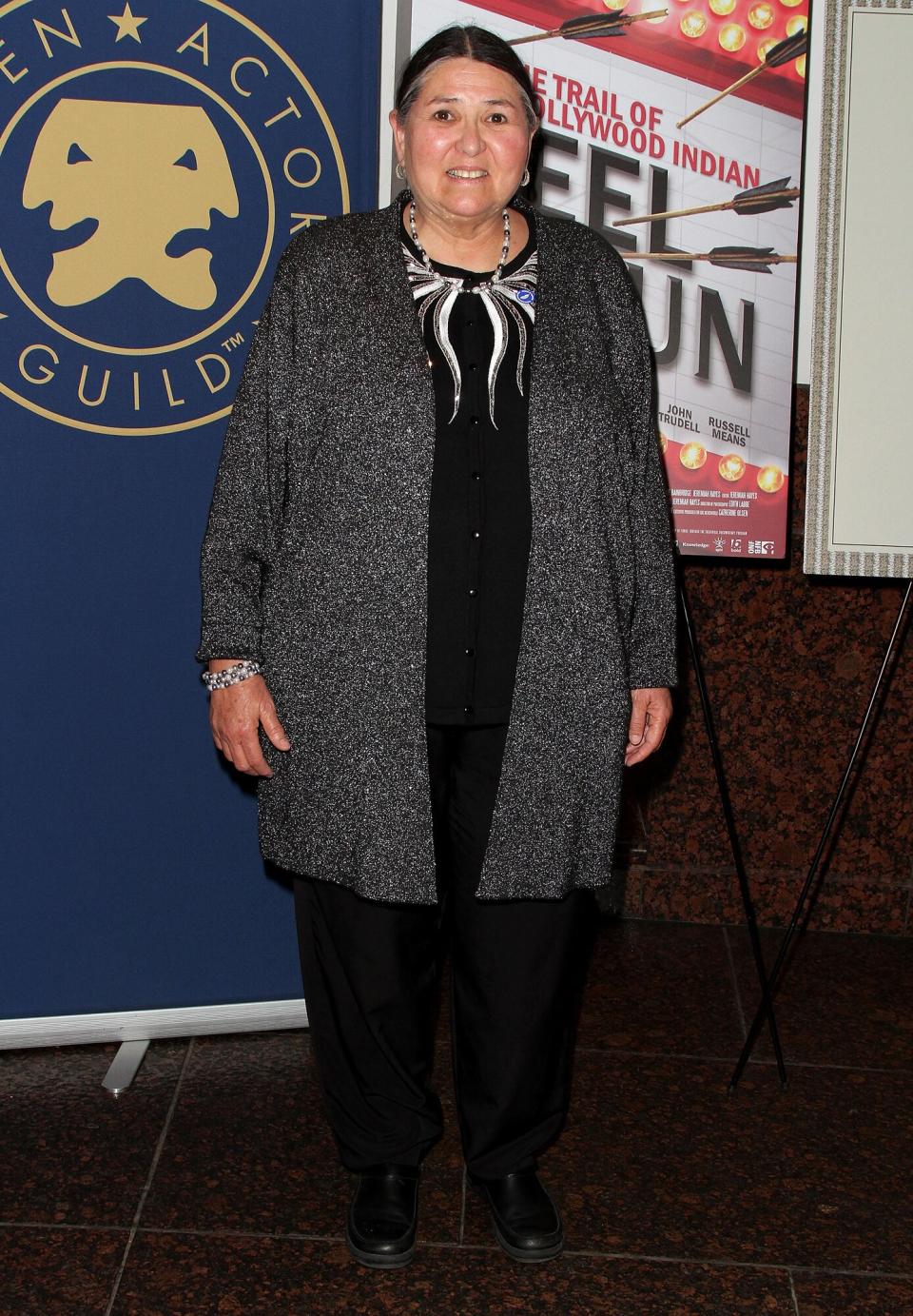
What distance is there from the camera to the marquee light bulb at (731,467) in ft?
7.98

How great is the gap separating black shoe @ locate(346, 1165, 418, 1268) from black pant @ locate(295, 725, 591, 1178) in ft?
0.08

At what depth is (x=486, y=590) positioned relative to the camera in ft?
5.75

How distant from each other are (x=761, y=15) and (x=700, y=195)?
1.02 feet

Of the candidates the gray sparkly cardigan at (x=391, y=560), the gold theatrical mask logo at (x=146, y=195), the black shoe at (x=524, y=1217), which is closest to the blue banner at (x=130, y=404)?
the gold theatrical mask logo at (x=146, y=195)

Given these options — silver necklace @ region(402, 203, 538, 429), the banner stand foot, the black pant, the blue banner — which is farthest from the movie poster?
the banner stand foot

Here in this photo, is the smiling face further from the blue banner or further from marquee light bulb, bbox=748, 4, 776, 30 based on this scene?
marquee light bulb, bbox=748, 4, 776, 30

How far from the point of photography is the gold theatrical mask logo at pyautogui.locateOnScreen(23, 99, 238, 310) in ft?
6.90

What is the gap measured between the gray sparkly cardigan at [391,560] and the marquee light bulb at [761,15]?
0.76m

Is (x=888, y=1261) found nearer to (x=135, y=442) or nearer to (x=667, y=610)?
(x=667, y=610)

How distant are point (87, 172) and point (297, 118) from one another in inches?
13.3

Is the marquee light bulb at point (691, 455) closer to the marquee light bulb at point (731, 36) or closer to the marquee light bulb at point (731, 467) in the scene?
the marquee light bulb at point (731, 467)

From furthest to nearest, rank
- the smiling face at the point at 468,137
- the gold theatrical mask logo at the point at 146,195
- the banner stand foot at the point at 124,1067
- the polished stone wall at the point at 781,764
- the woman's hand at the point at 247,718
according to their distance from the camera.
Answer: the polished stone wall at the point at 781,764
the banner stand foot at the point at 124,1067
the gold theatrical mask logo at the point at 146,195
the woman's hand at the point at 247,718
the smiling face at the point at 468,137

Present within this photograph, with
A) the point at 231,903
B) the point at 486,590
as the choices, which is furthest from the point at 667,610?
the point at 231,903

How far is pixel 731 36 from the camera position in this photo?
91.4 inches
